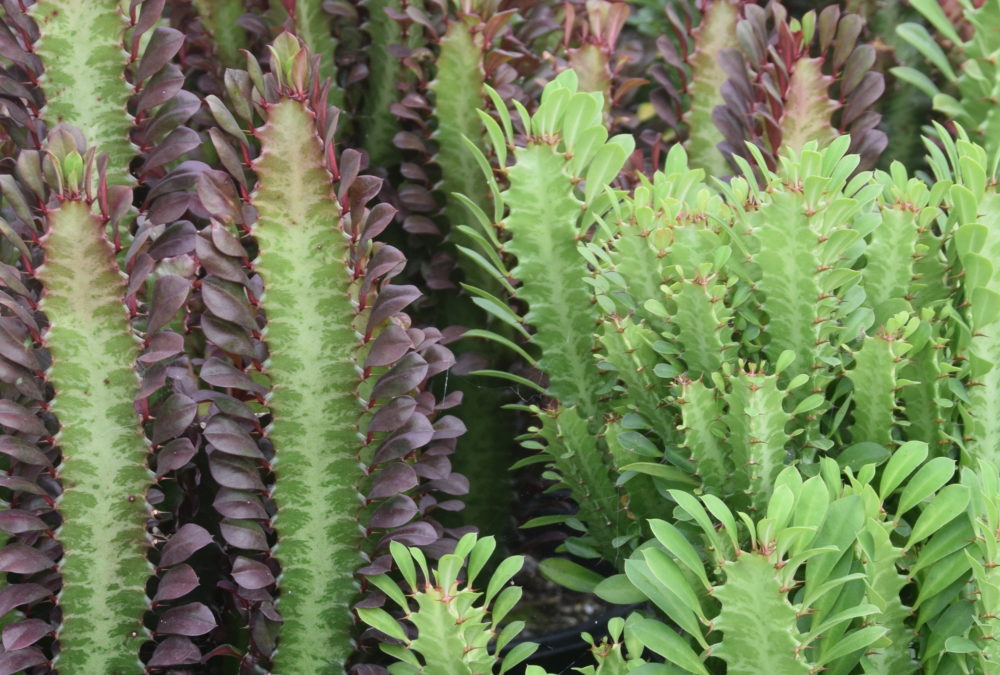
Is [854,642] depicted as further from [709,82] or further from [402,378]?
[709,82]

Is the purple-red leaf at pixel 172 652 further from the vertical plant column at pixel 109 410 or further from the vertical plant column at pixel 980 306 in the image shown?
the vertical plant column at pixel 980 306

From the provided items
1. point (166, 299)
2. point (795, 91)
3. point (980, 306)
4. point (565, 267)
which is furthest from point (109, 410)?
point (795, 91)

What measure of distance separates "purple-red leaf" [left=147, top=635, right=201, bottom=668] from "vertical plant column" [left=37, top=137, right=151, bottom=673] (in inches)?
1.0

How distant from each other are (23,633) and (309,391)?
388mm

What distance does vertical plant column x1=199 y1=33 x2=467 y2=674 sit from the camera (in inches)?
45.1

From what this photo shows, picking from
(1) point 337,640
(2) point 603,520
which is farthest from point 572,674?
(1) point 337,640

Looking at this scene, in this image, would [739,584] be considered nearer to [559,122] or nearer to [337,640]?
[337,640]

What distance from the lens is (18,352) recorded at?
1.10 metres

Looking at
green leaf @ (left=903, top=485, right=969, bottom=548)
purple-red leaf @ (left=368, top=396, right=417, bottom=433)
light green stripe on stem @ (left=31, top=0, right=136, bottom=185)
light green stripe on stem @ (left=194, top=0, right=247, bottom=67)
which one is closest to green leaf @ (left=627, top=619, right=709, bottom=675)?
green leaf @ (left=903, top=485, right=969, bottom=548)

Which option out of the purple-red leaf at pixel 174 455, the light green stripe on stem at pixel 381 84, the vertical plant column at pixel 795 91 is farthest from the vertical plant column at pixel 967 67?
the purple-red leaf at pixel 174 455

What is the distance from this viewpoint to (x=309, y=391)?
3.86 feet

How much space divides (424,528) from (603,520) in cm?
26

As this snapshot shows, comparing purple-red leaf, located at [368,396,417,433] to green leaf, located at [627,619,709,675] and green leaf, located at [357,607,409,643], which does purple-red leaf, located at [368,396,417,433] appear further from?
green leaf, located at [627,619,709,675]

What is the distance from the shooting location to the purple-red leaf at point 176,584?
1.15 m
